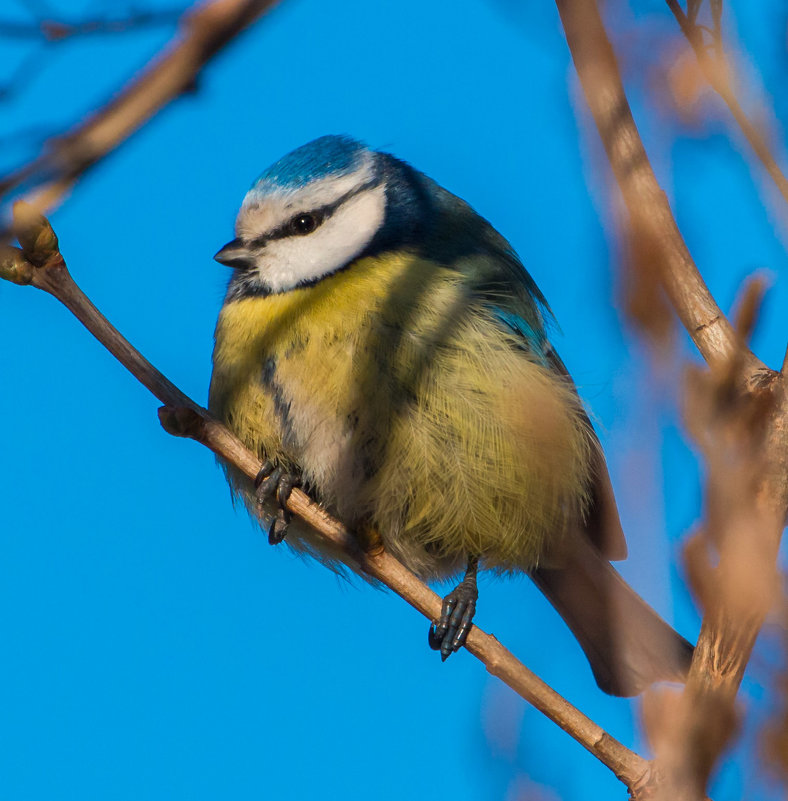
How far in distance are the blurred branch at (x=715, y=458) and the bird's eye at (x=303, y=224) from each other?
1787 mm

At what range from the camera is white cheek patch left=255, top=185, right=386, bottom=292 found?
3.10 m

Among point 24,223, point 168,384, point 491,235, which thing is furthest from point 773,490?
point 491,235

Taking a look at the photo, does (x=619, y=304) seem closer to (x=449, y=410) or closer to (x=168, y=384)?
(x=168, y=384)

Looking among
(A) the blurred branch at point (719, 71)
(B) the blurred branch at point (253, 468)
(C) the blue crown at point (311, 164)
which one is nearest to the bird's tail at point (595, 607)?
(B) the blurred branch at point (253, 468)

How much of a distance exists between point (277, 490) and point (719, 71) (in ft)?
5.98

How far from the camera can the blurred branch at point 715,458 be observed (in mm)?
1171

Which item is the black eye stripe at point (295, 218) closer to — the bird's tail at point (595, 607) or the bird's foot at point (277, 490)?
the bird's foot at point (277, 490)

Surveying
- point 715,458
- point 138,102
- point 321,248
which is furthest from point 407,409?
point 138,102

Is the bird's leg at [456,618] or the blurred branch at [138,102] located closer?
the blurred branch at [138,102]

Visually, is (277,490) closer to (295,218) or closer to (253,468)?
(253,468)

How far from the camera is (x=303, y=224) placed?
3.26 meters

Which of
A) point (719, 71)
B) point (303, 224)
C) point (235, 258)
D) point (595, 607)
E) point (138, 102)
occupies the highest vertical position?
point (303, 224)

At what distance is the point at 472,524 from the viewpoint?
2906mm

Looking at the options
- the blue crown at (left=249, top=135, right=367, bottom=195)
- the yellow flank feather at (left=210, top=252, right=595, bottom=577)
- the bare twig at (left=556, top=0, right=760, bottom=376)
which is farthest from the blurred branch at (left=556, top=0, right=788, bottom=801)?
the blue crown at (left=249, top=135, right=367, bottom=195)
